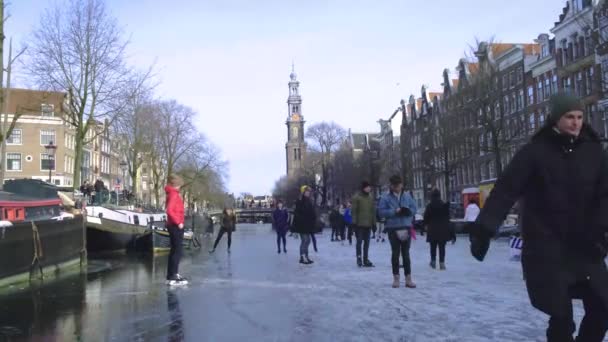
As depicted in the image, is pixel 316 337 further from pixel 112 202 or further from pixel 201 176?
pixel 201 176

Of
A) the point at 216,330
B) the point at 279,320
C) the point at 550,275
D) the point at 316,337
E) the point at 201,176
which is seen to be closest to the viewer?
the point at 550,275

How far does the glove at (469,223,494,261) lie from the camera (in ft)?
12.5

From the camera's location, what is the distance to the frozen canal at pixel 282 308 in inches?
235

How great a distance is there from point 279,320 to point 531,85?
4551 cm

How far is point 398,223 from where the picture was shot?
949 centimetres

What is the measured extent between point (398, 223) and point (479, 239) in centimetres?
566

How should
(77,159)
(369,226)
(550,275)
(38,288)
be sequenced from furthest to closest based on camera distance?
(77,159)
(369,226)
(38,288)
(550,275)

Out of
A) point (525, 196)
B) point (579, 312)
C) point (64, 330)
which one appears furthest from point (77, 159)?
point (525, 196)

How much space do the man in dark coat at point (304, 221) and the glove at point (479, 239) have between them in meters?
10.5

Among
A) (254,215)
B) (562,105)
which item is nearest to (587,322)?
(562,105)

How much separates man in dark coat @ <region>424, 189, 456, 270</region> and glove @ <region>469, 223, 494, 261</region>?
893 centimetres

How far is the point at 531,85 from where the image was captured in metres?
47.7

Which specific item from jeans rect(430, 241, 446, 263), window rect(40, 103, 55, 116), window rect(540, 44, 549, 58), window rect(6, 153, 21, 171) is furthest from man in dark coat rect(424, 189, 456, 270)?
window rect(6, 153, 21, 171)

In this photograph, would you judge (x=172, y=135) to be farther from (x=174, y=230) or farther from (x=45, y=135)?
(x=174, y=230)
